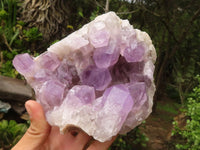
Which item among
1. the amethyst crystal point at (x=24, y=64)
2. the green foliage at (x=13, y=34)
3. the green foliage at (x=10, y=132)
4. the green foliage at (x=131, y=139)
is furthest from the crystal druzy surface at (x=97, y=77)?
the green foliage at (x=13, y=34)

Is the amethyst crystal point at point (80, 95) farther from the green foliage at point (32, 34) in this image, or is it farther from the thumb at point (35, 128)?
the green foliage at point (32, 34)

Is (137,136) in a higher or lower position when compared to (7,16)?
lower

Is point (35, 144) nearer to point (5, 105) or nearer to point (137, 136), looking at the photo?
point (137, 136)

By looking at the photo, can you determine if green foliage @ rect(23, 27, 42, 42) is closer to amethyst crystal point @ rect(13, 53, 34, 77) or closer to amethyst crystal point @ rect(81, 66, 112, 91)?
amethyst crystal point @ rect(13, 53, 34, 77)

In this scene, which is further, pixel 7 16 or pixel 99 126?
pixel 7 16

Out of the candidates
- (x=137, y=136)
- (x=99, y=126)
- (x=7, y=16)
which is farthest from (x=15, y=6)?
(x=99, y=126)

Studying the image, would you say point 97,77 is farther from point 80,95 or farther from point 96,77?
point 80,95
